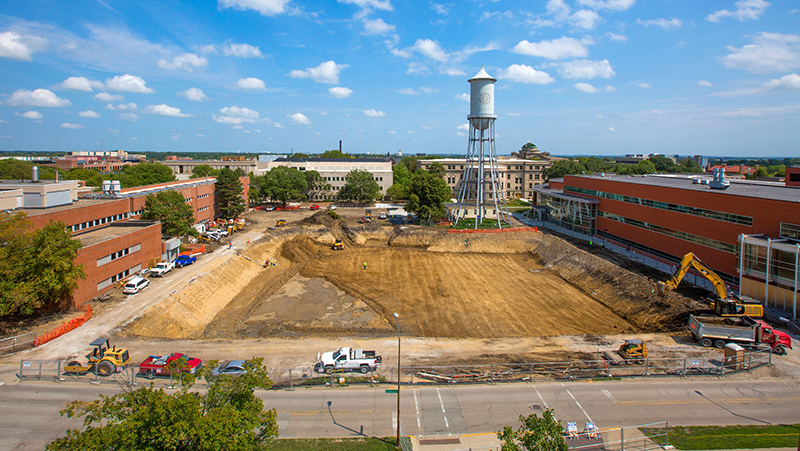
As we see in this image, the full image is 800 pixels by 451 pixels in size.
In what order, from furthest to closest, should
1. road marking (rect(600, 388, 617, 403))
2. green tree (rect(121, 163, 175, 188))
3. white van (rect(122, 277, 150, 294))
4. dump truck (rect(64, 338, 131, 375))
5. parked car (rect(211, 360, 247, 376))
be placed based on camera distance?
green tree (rect(121, 163, 175, 188)) → white van (rect(122, 277, 150, 294)) → dump truck (rect(64, 338, 131, 375)) → parked car (rect(211, 360, 247, 376)) → road marking (rect(600, 388, 617, 403))

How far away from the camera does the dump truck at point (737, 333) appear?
28547mm

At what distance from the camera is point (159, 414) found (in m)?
11.5

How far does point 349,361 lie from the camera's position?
26031 mm

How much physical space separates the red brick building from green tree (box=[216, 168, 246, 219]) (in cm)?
5980

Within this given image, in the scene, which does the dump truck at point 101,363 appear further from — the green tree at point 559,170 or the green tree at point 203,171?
the green tree at point 559,170

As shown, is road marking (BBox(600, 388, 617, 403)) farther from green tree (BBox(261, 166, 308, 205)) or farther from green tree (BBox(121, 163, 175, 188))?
green tree (BBox(121, 163, 175, 188))

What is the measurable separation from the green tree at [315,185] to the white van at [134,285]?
7210 centimetres

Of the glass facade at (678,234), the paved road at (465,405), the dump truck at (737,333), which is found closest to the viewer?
the paved road at (465,405)

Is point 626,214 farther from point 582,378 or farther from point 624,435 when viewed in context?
point 624,435

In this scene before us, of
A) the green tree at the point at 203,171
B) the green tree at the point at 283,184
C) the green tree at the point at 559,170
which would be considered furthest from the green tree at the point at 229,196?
the green tree at the point at 559,170

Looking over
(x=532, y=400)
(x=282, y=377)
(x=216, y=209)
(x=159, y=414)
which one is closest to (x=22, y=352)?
(x=282, y=377)

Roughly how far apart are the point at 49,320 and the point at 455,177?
11129 centimetres

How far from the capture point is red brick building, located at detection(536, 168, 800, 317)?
3397cm

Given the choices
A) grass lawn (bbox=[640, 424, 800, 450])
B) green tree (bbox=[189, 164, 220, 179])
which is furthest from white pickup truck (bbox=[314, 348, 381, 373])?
green tree (bbox=[189, 164, 220, 179])
